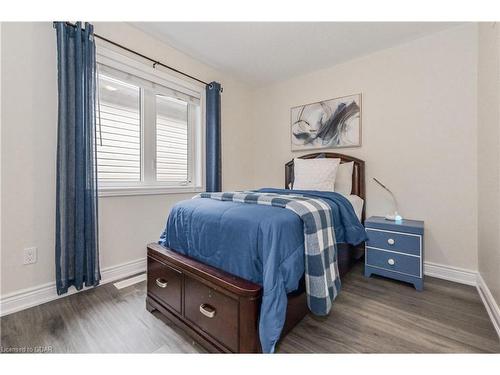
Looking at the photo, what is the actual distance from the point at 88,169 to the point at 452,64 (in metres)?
3.26

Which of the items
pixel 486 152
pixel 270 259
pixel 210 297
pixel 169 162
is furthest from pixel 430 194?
pixel 169 162

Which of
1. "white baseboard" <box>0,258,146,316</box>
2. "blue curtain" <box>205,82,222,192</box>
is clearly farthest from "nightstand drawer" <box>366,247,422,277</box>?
"white baseboard" <box>0,258,146,316</box>

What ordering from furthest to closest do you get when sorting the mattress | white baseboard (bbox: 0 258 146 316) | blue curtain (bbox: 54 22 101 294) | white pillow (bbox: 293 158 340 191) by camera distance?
1. white pillow (bbox: 293 158 340 191)
2. the mattress
3. blue curtain (bbox: 54 22 101 294)
4. white baseboard (bbox: 0 258 146 316)

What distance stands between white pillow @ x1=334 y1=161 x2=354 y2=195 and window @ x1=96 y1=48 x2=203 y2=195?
1.62 meters

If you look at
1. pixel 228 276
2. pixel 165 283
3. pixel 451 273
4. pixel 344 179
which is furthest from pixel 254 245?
pixel 451 273

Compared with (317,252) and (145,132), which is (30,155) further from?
(317,252)

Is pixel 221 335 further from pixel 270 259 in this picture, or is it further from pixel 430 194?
pixel 430 194

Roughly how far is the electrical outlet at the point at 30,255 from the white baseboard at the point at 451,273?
3.30 m

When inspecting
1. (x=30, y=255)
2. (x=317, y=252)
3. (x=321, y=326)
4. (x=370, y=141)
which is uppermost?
(x=370, y=141)

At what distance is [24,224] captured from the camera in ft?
5.21

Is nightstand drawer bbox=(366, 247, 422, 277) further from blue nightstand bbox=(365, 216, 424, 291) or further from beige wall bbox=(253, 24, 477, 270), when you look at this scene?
beige wall bbox=(253, 24, 477, 270)

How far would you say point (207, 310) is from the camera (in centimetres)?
117

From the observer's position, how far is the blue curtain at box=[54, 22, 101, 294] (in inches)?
64.9

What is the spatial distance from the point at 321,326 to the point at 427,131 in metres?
2.04
